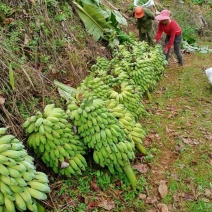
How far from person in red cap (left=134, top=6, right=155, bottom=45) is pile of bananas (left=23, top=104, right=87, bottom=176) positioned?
414cm

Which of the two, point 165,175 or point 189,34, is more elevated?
point 189,34

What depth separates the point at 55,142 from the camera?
2.98m

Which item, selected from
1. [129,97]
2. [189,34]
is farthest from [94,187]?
[189,34]

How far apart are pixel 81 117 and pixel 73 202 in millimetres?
831

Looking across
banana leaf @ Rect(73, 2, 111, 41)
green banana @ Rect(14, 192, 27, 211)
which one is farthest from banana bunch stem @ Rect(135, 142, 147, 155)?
banana leaf @ Rect(73, 2, 111, 41)

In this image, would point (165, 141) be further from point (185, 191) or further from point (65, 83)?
point (65, 83)

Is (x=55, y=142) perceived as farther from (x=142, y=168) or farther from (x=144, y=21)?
(x=144, y=21)

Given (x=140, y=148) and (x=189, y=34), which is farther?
(x=189, y=34)

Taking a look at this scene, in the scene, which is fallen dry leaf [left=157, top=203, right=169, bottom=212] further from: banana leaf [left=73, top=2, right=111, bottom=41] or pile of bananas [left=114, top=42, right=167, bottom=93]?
banana leaf [left=73, top=2, right=111, bottom=41]

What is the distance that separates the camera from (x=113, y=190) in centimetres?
321

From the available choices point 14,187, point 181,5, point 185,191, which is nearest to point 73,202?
point 14,187

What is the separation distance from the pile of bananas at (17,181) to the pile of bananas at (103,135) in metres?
0.73

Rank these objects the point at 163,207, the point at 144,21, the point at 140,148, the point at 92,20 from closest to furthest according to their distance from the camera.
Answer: the point at 163,207, the point at 140,148, the point at 92,20, the point at 144,21

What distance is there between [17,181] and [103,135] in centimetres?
101
